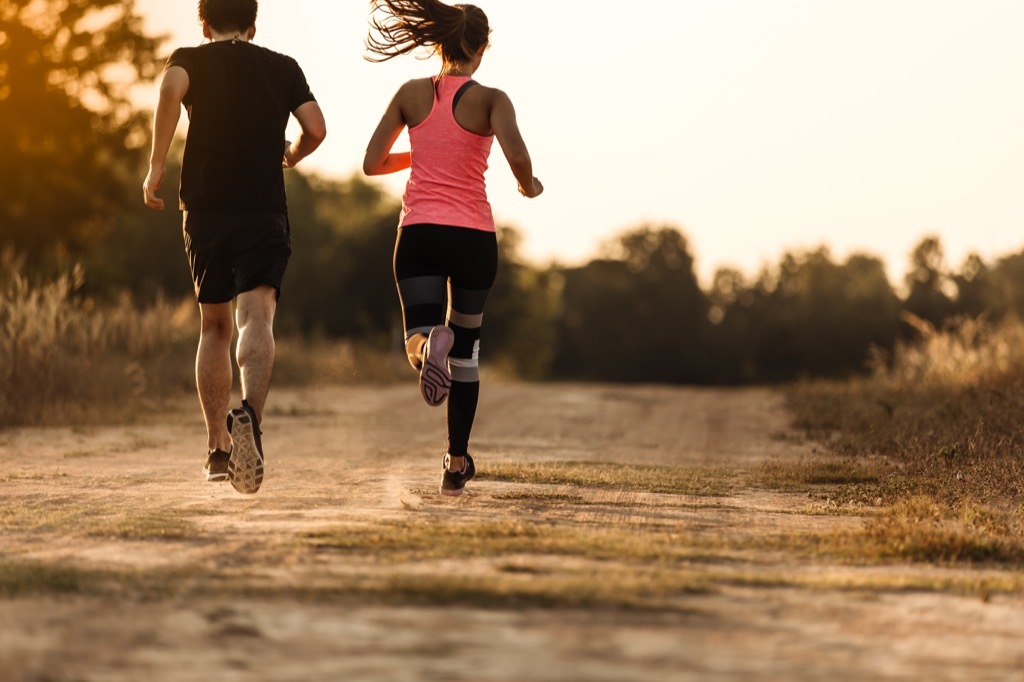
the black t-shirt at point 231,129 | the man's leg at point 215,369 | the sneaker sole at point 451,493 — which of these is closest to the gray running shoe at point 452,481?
the sneaker sole at point 451,493

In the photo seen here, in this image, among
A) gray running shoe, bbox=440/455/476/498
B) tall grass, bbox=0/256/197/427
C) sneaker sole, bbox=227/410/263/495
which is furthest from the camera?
tall grass, bbox=0/256/197/427

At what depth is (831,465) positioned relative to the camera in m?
7.89

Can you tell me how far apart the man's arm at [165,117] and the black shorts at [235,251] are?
225 mm

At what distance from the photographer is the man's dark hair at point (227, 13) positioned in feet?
23.0

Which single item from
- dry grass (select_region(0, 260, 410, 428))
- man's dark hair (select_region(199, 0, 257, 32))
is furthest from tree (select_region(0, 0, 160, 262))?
man's dark hair (select_region(199, 0, 257, 32))

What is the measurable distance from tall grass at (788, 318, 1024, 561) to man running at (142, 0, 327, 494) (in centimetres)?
294

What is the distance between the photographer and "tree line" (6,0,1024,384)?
3919 centimetres

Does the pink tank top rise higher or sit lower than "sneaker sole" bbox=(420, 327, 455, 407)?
higher

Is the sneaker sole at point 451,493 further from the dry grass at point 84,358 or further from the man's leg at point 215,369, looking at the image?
the dry grass at point 84,358

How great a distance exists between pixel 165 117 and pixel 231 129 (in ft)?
1.02

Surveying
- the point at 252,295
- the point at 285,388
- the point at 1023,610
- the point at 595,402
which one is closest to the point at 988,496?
the point at 1023,610

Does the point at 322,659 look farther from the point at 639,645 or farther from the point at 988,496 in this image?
the point at 988,496

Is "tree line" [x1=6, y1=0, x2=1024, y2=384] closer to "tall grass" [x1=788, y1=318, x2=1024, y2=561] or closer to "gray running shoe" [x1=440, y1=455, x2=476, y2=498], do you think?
"tall grass" [x1=788, y1=318, x2=1024, y2=561]

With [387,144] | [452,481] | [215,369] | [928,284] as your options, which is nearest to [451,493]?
[452,481]
